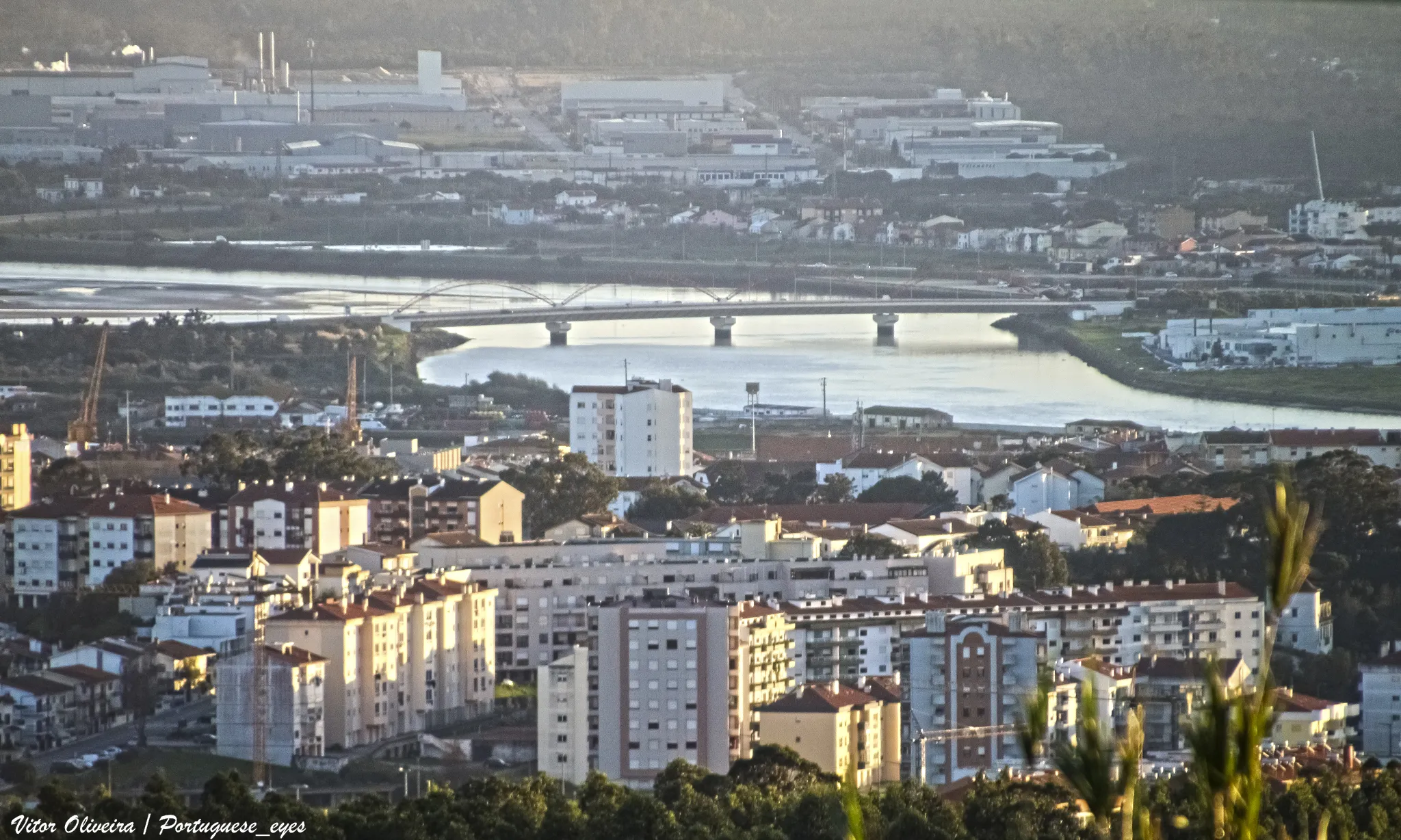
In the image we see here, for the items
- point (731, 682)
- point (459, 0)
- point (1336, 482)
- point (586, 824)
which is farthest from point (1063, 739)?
point (459, 0)

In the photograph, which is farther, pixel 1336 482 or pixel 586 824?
pixel 1336 482

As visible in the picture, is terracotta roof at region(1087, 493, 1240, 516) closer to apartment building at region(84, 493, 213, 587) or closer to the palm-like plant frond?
apartment building at region(84, 493, 213, 587)

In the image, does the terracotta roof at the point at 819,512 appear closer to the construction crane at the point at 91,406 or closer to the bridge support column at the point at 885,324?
the construction crane at the point at 91,406

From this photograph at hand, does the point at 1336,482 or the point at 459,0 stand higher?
the point at 459,0

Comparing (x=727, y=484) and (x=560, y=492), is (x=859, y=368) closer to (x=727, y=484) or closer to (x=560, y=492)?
(x=727, y=484)

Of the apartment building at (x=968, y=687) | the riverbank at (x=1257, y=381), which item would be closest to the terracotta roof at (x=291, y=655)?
the apartment building at (x=968, y=687)

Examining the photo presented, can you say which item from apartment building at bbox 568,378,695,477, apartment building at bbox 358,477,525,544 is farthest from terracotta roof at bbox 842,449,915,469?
apartment building at bbox 358,477,525,544

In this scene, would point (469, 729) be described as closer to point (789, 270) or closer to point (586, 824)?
point (586, 824)

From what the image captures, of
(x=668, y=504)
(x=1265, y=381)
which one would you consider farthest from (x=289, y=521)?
(x=1265, y=381)
